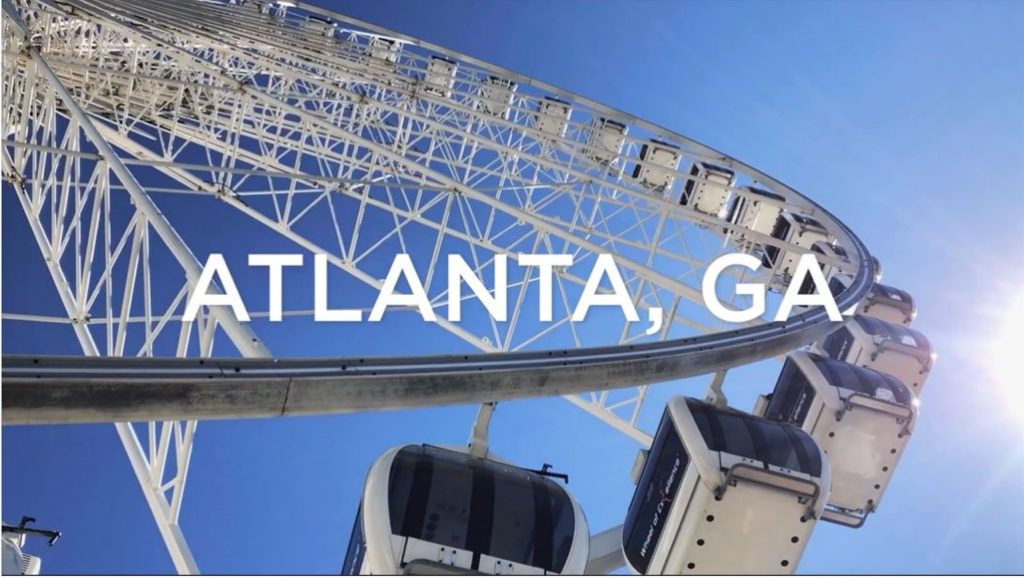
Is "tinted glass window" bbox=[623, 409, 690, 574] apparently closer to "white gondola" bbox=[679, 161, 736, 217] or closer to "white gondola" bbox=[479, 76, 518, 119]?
"white gondola" bbox=[679, 161, 736, 217]

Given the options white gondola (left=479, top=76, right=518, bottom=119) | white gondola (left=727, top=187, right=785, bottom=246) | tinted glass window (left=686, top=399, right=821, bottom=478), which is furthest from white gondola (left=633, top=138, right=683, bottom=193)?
tinted glass window (left=686, top=399, right=821, bottom=478)

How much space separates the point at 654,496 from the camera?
7578 mm

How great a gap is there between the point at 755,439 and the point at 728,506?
79 cm

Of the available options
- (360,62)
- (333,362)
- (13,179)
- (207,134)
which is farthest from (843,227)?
(13,179)

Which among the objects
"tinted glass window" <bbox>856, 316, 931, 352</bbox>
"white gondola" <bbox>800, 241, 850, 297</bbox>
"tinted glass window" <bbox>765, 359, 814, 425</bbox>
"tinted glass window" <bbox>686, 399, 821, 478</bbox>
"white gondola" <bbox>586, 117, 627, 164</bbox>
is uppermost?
"white gondola" <bbox>586, 117, 627, 164</bbox>

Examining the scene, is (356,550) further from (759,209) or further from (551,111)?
(551,111)

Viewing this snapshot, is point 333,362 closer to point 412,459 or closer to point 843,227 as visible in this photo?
point 412,459

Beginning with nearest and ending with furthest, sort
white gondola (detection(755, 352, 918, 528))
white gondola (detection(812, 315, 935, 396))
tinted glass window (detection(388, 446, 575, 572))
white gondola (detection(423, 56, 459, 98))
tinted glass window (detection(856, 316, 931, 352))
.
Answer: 1. tinted glass window (detection(388, 446, 575, 572))
2. white gondola (detection(755, 352, 918, 528))
3. white gondola (detection(812, 315, 935, 396))
4. tinted glass window (detection(856, 316, 931, 352))
5. white gondola (detection(423, 56, 459, 98))

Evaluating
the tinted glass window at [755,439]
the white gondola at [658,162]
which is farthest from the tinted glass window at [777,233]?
the tinted glass window at [755,439]

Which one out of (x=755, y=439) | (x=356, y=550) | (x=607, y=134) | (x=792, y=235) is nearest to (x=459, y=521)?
(x=356, y=550)

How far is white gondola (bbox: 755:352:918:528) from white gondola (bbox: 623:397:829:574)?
2.66 metres

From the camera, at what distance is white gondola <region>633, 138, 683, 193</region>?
2233 centimetres

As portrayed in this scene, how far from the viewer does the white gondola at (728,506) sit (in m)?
7.04

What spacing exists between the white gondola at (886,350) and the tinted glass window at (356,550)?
8971mm
